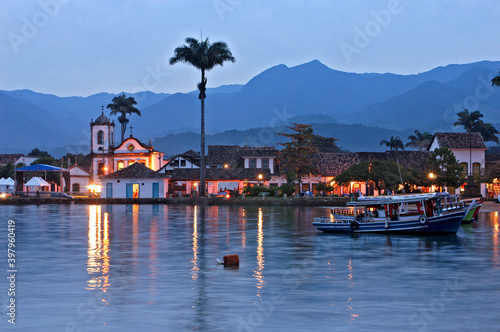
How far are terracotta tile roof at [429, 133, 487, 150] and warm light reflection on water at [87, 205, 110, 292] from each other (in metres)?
67.9

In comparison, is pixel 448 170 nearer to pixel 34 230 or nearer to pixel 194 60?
pixel 194 60

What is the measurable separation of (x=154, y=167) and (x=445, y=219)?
258 ft

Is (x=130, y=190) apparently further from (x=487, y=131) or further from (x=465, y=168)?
(x=487, y=131)

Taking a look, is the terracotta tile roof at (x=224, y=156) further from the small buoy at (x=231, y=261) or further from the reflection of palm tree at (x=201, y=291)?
the small buoy at (x=231, y=261)

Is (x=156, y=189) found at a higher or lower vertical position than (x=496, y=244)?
higher

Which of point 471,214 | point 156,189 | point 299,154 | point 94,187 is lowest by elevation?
point 471,214

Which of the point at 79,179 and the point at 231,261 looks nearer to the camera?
the point at 231,261

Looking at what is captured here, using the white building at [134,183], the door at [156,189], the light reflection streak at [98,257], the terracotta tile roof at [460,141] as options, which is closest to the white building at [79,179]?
the white building at [134,183]

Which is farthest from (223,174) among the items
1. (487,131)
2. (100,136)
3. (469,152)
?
(487,131)

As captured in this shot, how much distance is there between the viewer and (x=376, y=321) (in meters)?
17.4

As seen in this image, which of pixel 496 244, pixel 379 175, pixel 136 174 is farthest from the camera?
pixel 136 174

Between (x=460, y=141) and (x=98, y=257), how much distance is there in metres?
85.0

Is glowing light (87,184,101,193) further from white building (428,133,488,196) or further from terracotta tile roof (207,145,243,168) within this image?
white building (428,133,488,196)

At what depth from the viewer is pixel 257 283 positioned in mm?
23531
